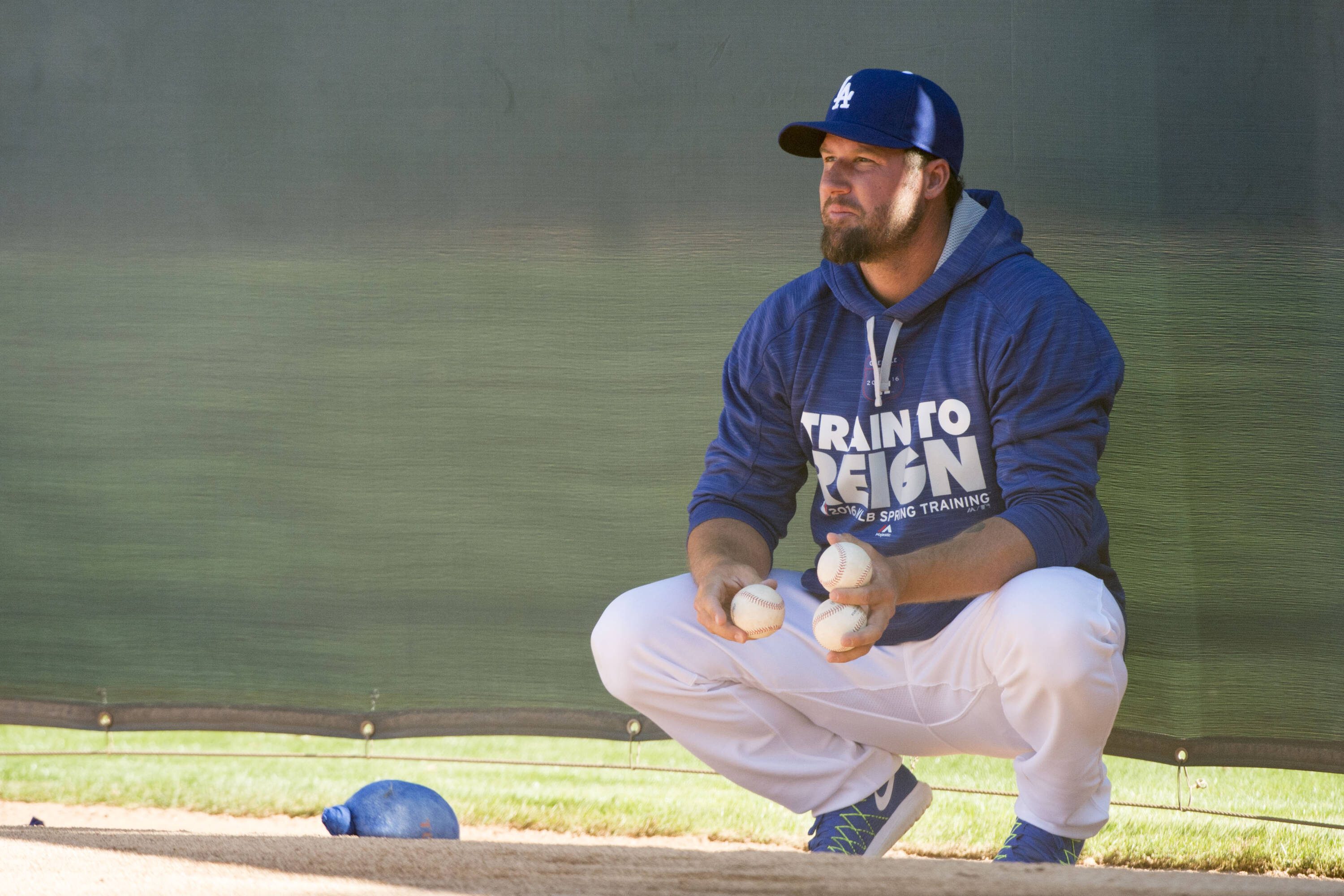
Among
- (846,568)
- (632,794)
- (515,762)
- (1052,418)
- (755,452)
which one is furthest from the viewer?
(515,762)

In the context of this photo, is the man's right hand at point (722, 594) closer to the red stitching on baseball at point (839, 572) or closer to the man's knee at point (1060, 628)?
the red stitching on baseball at point (839, 572)

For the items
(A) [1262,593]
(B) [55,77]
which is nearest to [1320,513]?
(A) [1262,593]

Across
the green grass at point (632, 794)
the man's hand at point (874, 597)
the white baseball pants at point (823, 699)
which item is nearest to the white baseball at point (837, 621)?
the man's hand at point (874, 597)

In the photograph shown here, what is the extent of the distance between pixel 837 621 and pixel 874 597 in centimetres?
6

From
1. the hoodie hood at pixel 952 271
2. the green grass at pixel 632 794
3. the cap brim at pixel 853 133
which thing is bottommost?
the green grass at pixel 632 794

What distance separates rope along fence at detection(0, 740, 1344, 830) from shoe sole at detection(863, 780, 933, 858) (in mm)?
382

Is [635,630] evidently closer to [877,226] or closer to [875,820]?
[875,820]

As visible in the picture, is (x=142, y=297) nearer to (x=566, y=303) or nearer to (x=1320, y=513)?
(x=566, y=303)

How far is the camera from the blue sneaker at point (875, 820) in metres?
1.99

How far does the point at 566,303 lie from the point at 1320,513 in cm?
147

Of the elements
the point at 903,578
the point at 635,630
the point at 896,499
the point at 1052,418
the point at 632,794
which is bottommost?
the point at 632,794

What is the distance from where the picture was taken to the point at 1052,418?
187 cm

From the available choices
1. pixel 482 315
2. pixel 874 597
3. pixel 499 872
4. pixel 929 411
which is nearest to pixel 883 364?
pixel 929 411

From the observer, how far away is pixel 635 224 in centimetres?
252
